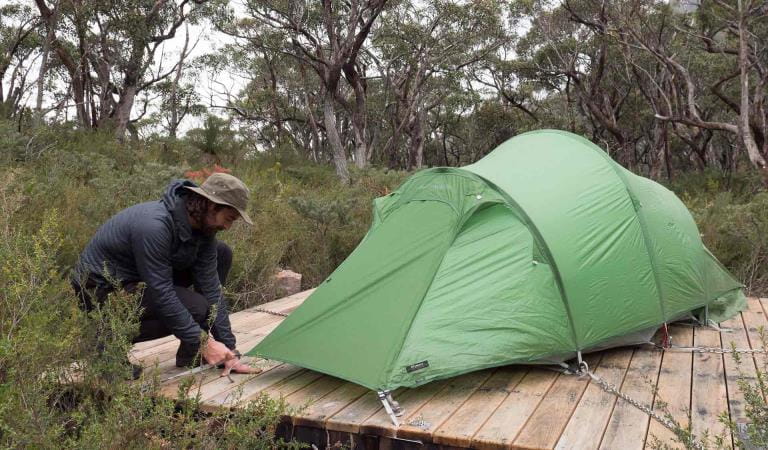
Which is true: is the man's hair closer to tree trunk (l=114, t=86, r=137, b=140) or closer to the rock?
the rock

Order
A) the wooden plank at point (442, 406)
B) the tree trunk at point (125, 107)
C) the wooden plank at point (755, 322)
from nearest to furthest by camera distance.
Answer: the wooden plank at point (442, 406), the wooden plank at point (755, 322), the tree trunk at point (125, 107)

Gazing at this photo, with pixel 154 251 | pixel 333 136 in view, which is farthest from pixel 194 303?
pixel 333 136

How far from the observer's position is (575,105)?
22422mm

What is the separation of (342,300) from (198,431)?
56.4 inches

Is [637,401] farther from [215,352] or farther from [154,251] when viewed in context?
[154,251]

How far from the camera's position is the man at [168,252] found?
302cm

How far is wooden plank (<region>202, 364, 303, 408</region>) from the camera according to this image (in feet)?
9.87

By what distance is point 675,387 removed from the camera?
3.21 meters

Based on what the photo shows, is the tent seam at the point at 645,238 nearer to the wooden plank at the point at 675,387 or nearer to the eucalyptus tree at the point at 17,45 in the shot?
the wooden plank at the point at 675,387

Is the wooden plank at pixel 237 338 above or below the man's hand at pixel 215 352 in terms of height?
below

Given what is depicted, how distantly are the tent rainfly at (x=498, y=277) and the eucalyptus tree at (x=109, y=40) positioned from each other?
962 centimetres

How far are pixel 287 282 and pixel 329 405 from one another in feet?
9.50

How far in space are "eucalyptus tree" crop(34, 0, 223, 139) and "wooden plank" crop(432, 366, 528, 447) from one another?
410 inches

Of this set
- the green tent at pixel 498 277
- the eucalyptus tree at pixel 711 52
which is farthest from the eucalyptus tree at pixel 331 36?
the green tent at pixel 498 277
